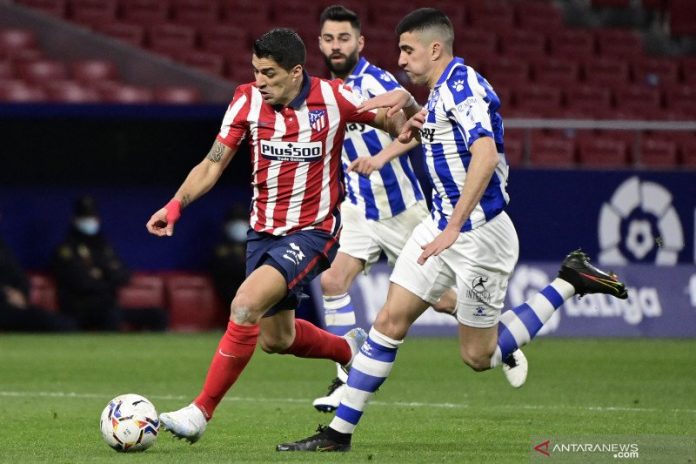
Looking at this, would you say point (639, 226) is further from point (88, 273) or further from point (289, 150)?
point (289, 150)

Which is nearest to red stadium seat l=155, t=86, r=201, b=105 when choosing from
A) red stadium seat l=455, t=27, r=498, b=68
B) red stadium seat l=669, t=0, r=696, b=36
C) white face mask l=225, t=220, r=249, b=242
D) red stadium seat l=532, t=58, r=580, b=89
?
white face mask l=225, t=220, r=249, b=242

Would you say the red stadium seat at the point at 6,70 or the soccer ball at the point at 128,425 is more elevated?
the soccer ball at the point at 128,425

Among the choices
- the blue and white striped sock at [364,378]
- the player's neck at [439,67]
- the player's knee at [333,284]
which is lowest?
the player's knee at [333,284]

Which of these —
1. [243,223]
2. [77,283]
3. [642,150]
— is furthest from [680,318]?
[77,283]

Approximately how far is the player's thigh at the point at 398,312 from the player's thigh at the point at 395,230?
2.45m

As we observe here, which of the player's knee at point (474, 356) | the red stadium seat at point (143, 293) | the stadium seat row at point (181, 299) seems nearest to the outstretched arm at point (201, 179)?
the player's knee at point (474, 356)

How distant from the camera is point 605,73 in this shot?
68.5ft

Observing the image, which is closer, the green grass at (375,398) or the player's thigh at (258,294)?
the player's thigh at (258,294)

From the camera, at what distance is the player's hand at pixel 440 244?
664cm

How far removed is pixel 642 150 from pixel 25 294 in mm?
7228

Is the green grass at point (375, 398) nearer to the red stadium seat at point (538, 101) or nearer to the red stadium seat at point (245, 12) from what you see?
the red stadium seat at point (538, 101)

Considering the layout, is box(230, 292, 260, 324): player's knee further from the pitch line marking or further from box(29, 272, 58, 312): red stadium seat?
box(29, 272, 58, 312): red stadium seat

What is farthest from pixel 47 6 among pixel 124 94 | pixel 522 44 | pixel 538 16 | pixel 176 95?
pixel 538 16

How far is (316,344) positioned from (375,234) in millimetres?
1765
